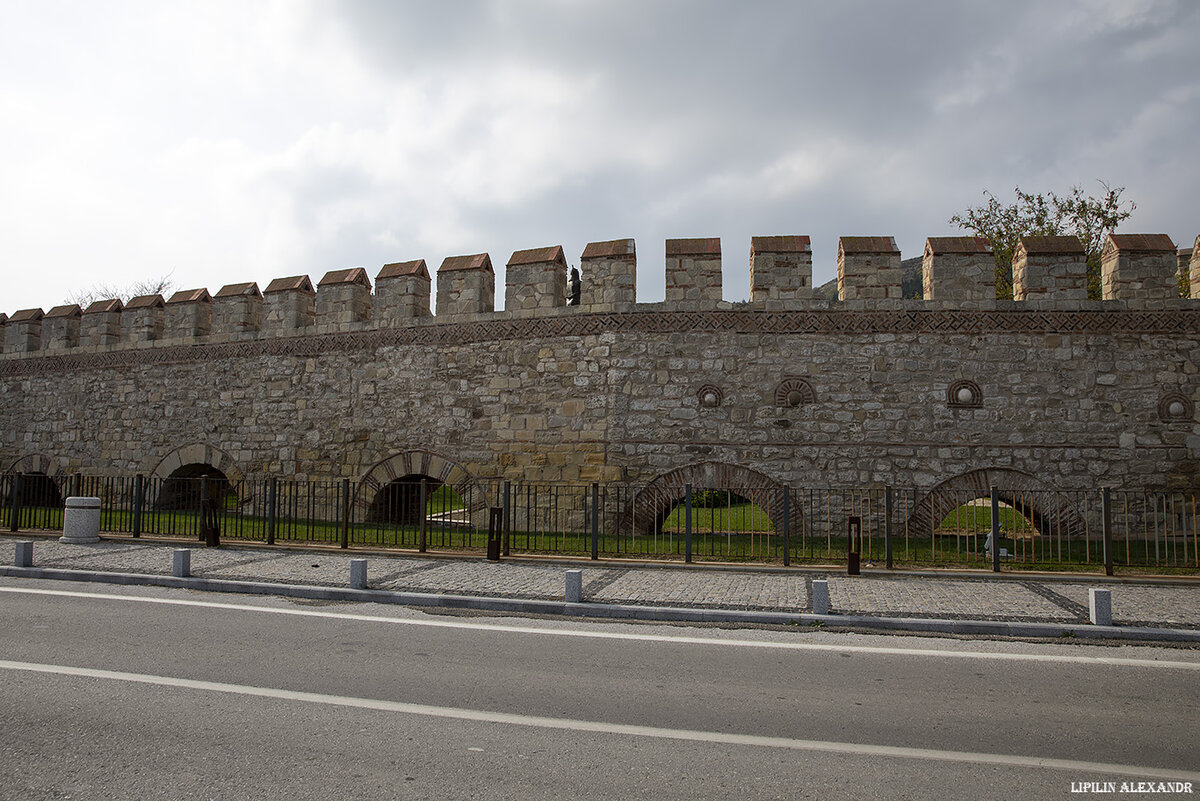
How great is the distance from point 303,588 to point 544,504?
5003 millimetres

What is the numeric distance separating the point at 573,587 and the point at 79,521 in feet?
28.9

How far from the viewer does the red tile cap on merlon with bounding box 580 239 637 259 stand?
40.7ft

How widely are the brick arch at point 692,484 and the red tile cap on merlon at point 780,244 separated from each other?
11.7 ft

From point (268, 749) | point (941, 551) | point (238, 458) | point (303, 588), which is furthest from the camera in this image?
point (238, 458)

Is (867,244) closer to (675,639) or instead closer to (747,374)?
(747,374)

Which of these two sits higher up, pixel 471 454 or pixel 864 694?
pixel 471 454

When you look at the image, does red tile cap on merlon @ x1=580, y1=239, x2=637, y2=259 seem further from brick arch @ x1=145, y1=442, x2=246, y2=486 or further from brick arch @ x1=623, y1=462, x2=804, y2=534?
brick arch @ x1=145, y1=442, x2=246, y2=486

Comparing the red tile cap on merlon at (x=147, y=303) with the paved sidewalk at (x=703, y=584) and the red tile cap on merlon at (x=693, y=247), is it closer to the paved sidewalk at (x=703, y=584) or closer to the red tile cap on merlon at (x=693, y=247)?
the paved sidewalk at (x=703, y=584)

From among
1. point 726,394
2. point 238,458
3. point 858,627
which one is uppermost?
point 726,394

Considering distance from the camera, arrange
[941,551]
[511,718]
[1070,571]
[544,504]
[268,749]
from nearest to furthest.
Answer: [268,749] < [511,718] < [1070,571] < [941,551] < [544,504]

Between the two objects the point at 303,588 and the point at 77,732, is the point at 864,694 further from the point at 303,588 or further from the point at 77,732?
the point at 303,588

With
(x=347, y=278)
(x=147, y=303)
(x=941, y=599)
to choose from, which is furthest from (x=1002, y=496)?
(x=147, y=303)

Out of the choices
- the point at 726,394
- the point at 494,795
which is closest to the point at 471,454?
the point at 726,394

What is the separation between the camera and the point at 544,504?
12.3 meters
